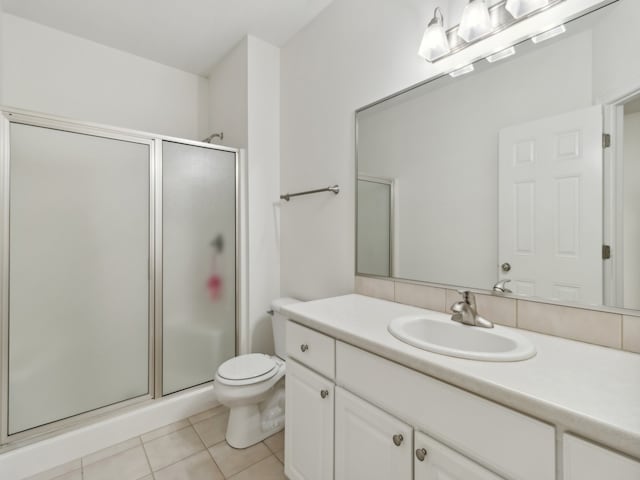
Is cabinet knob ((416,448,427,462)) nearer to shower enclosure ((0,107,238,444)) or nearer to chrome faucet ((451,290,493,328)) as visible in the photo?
chrome faucet ((451,290,493,328))

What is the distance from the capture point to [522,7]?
1.08 meters

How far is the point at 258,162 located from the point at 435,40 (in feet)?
4.51

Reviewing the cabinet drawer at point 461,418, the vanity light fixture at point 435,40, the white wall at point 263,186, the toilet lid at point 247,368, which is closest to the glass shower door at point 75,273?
the toilet lid at point 247,368

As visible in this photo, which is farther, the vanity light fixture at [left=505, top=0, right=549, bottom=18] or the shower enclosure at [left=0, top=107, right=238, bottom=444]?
the shower enclosure at [left=0, top=107, right=238, bottom=444]

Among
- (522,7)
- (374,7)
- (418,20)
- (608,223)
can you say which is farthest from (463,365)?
(374,7)

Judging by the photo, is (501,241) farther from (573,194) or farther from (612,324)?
(612,324)

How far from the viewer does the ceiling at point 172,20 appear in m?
1.90

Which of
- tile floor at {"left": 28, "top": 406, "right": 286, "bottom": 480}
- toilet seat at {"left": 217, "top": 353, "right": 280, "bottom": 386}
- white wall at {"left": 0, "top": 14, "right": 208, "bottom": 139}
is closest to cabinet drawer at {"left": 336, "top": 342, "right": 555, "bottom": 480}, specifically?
toilet seat at {"left": 217, "top": 353, "right": 280, "bottom": 386}

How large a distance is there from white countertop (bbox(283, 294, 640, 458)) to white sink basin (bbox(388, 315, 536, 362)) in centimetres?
2

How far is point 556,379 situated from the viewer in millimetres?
699

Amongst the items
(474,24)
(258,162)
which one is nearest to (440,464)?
(474,24)

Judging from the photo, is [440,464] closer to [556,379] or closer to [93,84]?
[556,379]

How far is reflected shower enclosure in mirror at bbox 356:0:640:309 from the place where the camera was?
91 cm

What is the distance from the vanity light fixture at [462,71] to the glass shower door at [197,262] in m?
1.49
